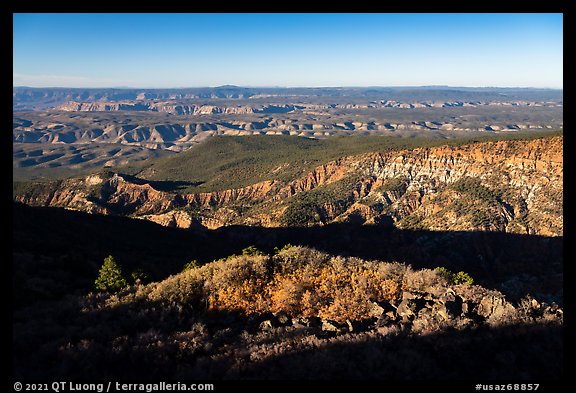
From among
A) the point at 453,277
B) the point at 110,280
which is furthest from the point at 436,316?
the point at 453,277

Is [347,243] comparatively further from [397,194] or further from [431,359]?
[431,359]

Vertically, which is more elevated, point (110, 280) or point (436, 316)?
point (436, 316)

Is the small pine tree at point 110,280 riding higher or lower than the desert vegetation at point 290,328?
lower

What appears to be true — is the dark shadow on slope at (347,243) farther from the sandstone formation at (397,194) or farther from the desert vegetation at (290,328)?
the desert vegetation at (290,328)

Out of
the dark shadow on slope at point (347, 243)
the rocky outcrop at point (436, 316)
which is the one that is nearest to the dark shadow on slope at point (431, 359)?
the rocky outcrop at point (436, 316)

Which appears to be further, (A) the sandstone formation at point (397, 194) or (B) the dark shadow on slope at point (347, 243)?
(A) the sandstone formation at point (397, 194)

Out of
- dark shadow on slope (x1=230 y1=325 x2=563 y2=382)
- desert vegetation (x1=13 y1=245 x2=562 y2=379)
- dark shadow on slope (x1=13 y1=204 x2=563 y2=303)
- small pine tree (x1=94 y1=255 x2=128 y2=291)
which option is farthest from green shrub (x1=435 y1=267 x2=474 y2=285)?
dark shadow on slope (x1=13 y1=204 x2=563 y2=303)

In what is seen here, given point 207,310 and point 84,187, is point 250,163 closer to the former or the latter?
point 84,187

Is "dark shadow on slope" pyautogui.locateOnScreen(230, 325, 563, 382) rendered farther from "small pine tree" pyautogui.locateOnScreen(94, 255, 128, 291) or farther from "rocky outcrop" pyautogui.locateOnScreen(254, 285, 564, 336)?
"small pine tree" pyautogui.locateOnScreen(94, 255, 128, 291)

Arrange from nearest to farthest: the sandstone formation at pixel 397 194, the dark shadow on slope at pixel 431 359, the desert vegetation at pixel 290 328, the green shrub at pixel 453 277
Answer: the dark shadow on slope at pixel 431 359 → the desert vegetation at pixel 290 328 → the green shrub at pixel 453 277 → the sandstone formation at pixel 397 194
